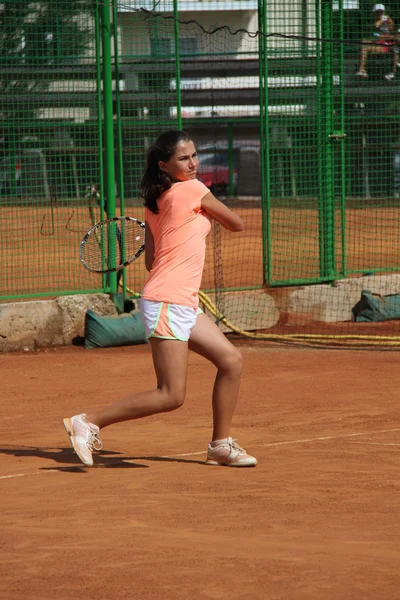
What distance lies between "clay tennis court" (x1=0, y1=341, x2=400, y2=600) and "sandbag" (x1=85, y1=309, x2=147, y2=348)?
1.36 m

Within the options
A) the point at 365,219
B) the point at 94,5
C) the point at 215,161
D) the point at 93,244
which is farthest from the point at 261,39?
the point at 215,161

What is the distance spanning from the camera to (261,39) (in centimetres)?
1172

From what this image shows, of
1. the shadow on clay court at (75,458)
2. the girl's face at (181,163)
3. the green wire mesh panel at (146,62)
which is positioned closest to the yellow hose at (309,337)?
the green wire mesh panel at (146,62)

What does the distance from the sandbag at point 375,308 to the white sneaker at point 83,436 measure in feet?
21.4

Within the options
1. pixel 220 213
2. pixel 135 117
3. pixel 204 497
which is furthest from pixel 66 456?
pixel 135 117

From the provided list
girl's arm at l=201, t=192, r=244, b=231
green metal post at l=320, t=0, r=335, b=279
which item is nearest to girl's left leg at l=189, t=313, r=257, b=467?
girl's arm at l=201, t=192, r=244, b=231

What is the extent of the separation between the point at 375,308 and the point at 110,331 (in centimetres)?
328

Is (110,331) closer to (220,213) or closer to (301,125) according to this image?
(301,125)

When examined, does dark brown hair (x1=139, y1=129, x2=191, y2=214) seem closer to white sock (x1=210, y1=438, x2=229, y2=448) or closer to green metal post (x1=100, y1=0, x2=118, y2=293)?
white sock (x1=210, y1=438, x2=229, y2=448)

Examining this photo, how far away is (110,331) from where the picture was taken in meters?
10.7

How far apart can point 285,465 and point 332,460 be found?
321mm

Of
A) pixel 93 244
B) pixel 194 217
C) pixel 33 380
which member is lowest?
pixel 33 380

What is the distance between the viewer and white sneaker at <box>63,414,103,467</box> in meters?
6.06

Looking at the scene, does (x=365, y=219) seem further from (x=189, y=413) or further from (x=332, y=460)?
(x=332, y=460)
